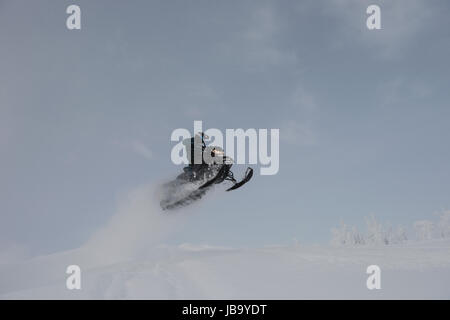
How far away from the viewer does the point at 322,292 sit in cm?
1020

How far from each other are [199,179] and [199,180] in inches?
2.0

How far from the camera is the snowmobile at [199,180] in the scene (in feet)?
61.0

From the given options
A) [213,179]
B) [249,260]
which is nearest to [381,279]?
[249,260]

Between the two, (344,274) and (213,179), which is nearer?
(344,274)

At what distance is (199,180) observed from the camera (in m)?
19.4

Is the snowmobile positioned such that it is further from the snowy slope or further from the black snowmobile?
the snowy slope

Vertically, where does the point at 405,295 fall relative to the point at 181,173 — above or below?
below

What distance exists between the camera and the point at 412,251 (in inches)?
577

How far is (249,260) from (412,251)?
21.8ft

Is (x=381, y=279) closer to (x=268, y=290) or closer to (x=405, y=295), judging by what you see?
(x=405, y=295)

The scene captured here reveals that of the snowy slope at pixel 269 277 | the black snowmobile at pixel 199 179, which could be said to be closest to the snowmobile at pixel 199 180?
the black snowmobile at pixel 199 179
